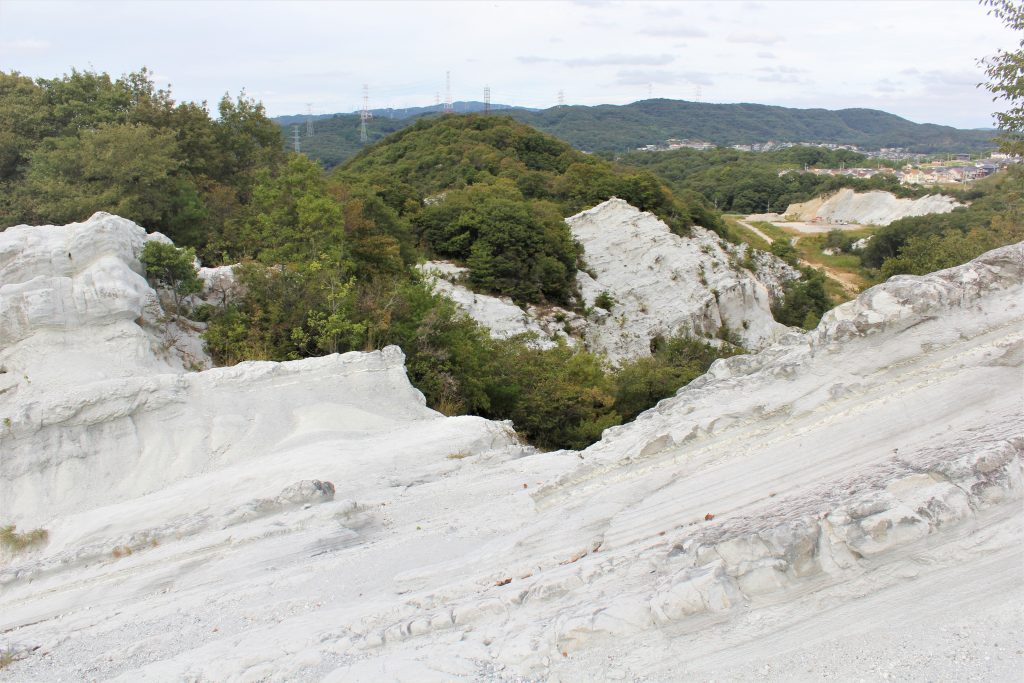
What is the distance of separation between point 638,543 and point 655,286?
26.0m

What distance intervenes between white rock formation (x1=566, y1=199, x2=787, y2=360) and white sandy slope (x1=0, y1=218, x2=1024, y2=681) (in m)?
19.2

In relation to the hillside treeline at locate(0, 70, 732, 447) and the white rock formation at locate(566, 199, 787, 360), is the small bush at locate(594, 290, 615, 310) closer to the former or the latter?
the white rock formation at locate(566, 199, 787, 360)

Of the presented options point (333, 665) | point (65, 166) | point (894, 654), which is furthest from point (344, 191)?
point (894, 654)

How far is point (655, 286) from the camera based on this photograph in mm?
32500

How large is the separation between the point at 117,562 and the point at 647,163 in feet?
395

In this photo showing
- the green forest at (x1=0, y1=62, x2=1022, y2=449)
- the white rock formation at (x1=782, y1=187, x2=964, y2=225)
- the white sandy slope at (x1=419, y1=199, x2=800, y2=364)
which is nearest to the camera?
the green forest at (x1=0, y1=62, x2=1022, y2=449)

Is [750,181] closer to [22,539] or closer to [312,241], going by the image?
[312,241]

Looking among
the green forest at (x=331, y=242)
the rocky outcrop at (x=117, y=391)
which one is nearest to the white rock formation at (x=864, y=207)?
the green forest at (x=331, y=242)

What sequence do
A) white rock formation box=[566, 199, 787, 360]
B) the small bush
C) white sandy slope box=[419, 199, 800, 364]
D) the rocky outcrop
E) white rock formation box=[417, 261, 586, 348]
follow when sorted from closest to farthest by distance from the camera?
1. the rocky outcrop
2. white rock formation box=[417, 261, 586, 348]
3. white sandy slope box=[419, 199, 800, 364]
4. white rock formation box=[566, 199, 787, 360]
5. the small bush

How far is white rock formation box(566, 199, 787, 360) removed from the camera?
30.6 m

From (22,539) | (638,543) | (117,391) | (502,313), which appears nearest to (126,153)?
(117,391)

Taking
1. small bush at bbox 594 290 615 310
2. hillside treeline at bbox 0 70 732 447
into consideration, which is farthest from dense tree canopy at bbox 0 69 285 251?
small bush at bbox 594 290 615 310

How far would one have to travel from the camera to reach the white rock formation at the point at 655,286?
30562mm

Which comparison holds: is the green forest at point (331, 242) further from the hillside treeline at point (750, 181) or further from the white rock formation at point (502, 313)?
the hillside treeline at point (750, 181)
